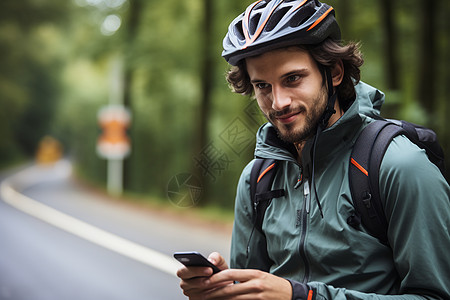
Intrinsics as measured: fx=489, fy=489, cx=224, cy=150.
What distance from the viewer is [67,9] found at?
65.6 feet

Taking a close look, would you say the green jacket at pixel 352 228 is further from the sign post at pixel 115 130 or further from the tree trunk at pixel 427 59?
the sign post at pixel 115 130

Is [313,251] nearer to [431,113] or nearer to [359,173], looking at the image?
[359,173]

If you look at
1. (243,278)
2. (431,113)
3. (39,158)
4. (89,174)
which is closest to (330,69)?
(243,278)

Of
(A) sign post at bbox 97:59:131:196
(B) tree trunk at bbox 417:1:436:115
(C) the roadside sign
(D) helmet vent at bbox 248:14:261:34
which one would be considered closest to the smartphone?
(D) helmet vent at bbox 248:14:261:34

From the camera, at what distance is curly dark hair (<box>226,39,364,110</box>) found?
5.53 feet

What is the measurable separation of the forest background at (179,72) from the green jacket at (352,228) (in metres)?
0.83

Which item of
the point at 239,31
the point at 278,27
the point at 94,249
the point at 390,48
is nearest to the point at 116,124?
the point at 94,249

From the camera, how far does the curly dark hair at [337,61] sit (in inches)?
66.4

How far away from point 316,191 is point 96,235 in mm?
7892

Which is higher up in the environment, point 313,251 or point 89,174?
point 313,251

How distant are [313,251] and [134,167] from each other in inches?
827

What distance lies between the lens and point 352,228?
4.78ft

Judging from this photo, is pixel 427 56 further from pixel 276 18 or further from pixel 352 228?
pixel 352 228

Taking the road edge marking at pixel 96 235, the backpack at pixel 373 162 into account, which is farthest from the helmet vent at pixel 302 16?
the road edge marking at pixel 96 235
